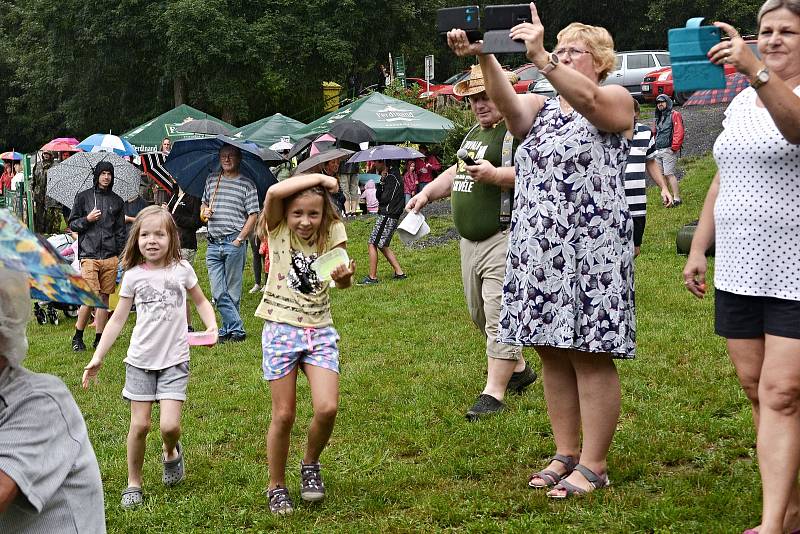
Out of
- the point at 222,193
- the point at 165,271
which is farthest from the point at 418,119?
the point at 165,271

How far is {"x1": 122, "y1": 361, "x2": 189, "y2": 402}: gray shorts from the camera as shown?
5504 mm

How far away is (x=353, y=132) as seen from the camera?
20.4 m

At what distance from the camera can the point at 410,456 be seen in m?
5.89

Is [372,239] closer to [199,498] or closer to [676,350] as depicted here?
[676,350]

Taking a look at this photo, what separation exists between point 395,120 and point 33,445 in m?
20.1

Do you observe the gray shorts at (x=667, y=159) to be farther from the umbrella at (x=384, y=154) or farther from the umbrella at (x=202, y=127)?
the umbrella at (x=202, y=127)

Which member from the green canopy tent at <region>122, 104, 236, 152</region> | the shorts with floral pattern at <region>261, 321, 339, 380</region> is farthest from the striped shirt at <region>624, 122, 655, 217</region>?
the green canopy tent at <region>122, 104, 236, 152</region>

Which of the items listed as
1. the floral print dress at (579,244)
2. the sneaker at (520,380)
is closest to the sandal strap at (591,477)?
the floral print dress at (579,244)

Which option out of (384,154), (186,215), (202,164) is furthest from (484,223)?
(384,154)

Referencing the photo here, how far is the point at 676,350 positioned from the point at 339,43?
34.3m

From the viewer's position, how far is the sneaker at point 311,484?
507 cm

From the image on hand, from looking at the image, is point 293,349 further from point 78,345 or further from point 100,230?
point 78,345

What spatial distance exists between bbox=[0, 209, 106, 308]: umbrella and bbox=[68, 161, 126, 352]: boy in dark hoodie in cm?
907

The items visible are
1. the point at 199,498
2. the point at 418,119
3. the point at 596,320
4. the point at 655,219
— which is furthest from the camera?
the point at 418,119
